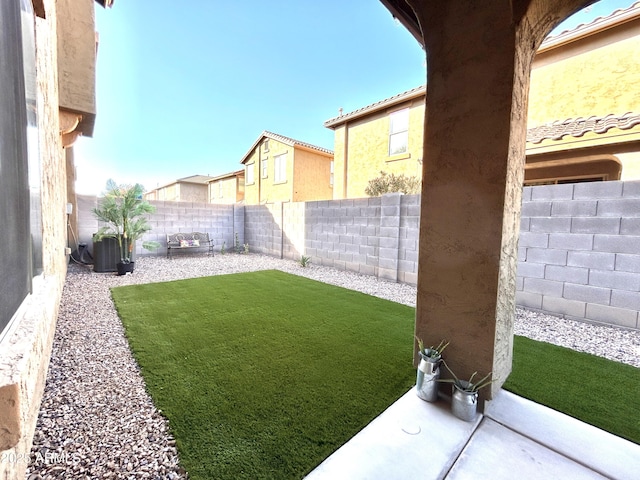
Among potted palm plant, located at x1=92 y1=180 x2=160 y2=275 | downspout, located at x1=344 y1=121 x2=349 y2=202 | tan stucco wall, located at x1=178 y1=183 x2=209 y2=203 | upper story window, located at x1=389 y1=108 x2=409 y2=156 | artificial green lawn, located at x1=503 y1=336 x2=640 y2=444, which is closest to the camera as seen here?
artificial green lawn, located at x1=503 y1=336 x2=640 y2=444

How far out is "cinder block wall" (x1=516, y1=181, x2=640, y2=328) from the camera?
3.02 m

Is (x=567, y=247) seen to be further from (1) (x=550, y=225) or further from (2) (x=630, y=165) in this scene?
(2) (x=630, y=165)

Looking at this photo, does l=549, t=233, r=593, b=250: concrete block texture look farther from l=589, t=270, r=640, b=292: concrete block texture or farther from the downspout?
the downspout

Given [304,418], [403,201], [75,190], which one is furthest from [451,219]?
[75,190]

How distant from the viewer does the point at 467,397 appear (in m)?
1.65

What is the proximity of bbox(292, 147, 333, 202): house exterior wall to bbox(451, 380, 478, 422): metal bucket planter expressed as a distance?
1124 centimetres

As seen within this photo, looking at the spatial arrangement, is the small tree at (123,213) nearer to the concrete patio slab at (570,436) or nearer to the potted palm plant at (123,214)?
the potted palm plant at (123,214)

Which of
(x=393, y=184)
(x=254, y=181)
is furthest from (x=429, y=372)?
(x=254, y=181)

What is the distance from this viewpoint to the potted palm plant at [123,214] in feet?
19.5

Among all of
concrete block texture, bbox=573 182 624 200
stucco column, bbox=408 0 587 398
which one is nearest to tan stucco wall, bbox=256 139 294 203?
concrete block texture, bbox=573 182 624 200

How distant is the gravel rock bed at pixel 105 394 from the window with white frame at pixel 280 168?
9.49 meters

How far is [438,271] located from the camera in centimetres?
185

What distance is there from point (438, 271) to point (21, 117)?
2.29 m

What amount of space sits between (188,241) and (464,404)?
8322 millimetres
